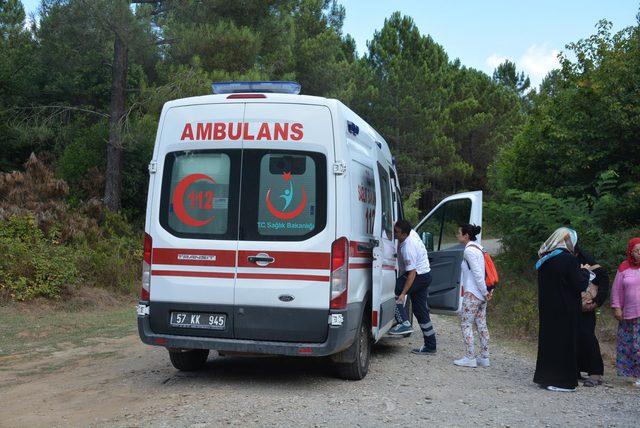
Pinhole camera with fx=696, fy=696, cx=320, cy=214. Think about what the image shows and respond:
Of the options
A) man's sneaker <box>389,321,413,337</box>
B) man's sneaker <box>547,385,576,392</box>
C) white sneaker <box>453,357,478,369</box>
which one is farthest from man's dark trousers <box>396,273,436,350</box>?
man's sneaker <box>547,385,576,392</box>

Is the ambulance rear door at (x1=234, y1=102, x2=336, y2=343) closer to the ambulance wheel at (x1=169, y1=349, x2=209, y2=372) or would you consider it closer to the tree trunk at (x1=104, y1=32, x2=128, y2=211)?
the ambulance wheel at (x1=169, y1=349, x2=209, y2=372)

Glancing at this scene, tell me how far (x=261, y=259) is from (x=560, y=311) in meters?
3.27

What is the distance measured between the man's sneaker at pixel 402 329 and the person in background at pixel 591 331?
301cm

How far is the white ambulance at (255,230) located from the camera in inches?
264

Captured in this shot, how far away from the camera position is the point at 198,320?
270 inches

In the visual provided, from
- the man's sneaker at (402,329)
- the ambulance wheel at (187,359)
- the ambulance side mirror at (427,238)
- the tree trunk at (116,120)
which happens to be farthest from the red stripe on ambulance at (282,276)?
the tree trunk at (116,120)

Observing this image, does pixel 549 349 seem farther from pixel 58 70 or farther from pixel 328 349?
pixel 58 70

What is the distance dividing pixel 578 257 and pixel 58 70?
19.4 m

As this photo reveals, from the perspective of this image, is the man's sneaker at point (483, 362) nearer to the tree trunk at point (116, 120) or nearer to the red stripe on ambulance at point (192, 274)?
the red stripe on ambulance at point (192, 274)

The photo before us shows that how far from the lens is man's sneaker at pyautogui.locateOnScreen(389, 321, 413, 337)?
10312mm

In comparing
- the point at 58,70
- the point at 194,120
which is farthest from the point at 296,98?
the point at 58,70

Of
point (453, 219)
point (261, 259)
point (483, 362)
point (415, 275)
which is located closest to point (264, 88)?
point (261, 259)

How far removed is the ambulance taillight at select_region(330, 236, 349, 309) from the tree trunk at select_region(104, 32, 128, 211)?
47.5 ft

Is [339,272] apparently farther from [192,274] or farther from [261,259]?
[192,274]
